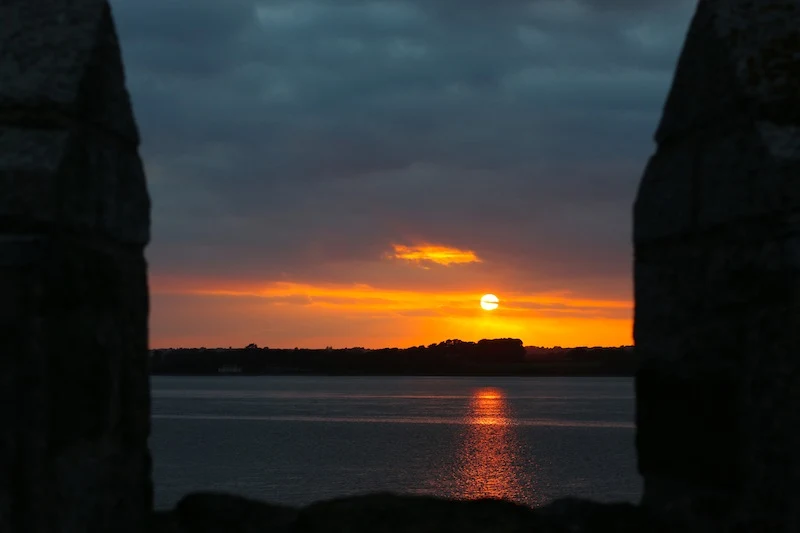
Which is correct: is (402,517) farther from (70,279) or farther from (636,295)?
(70,279)

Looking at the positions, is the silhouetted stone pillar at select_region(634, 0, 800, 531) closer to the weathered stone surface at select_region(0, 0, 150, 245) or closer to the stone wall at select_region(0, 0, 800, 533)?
the stone wall at select_region(0, 0, 800, 533)

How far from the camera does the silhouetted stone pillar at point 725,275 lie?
2.54 meters

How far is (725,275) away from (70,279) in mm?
2067

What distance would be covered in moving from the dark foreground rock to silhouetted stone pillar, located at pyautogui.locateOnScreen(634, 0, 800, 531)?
0.80 feet

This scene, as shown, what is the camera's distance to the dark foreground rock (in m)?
2.96

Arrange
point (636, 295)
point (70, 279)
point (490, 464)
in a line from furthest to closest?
1. point (490, 464)
2. point (636, 295)
3. point (70, 279)

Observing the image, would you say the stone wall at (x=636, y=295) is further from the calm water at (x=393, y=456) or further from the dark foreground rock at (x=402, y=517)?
the calm water at (x=393, y=456)

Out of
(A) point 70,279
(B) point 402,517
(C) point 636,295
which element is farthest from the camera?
(C) point 636,295

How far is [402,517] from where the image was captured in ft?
9.85

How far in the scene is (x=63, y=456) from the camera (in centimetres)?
267

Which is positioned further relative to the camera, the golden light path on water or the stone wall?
the golden light path on water

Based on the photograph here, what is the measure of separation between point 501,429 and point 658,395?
79133 mm

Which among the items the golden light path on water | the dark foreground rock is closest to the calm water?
the golden light path on water

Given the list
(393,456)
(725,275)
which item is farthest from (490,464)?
(725,275)
